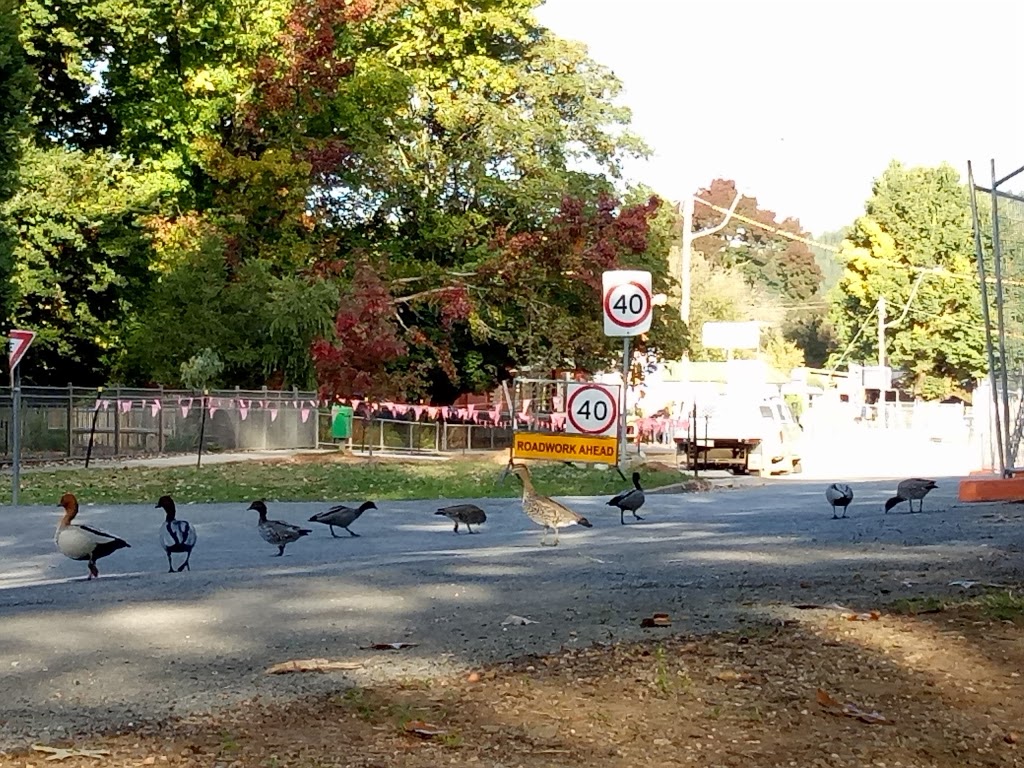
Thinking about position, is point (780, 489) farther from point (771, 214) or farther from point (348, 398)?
point (771, 214)

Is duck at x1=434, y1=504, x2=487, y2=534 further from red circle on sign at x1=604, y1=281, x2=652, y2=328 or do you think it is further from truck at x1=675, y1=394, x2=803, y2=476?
truck at x1=675, y1=394, x2=803, y2=476

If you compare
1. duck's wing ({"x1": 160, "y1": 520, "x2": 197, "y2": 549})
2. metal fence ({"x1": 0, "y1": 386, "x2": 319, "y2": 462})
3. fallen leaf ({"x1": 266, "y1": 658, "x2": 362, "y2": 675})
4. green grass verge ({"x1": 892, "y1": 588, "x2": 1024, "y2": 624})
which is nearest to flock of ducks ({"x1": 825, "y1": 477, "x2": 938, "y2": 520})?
duck's wing ({"x1": 160, "y1": 520, "x2": 197, "y2": 549})

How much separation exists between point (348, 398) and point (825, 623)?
31595 millimetres

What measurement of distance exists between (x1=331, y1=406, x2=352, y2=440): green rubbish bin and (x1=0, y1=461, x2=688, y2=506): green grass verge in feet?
21.1

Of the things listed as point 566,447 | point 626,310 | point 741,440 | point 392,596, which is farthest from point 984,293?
point 741,440

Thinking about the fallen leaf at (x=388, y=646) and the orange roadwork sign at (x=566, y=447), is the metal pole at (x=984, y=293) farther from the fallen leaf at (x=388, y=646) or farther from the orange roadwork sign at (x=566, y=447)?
the fallen leaf at (x=388, y=646)

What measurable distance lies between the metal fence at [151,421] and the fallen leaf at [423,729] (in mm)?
28180

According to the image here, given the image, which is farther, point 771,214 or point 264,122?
point 771,214

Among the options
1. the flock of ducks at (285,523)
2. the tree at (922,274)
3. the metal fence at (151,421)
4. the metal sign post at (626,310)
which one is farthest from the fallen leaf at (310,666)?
the tree at (922,274)

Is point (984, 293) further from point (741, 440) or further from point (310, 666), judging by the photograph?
point (741, 440)

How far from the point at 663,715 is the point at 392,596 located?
3.90m

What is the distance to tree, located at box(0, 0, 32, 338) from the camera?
33.8 m

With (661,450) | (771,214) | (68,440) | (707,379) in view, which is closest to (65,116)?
(68,440)

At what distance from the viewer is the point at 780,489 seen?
91.6 feet
